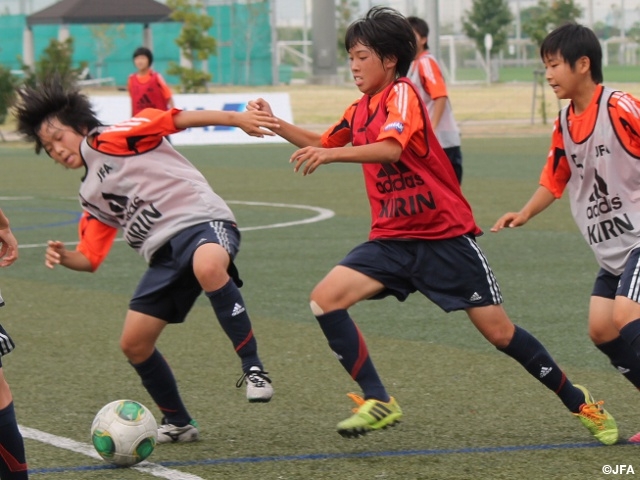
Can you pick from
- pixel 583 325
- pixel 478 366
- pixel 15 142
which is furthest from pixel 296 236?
pixel 15 142

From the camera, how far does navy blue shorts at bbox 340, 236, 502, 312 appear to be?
200 inches

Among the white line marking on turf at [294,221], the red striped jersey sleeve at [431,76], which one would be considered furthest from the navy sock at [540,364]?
the white line marking on turf at [294,221]

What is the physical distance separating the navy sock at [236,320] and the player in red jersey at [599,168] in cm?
114

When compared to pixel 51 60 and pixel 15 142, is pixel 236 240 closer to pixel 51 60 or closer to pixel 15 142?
pixel 15 142

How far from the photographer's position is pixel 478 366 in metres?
6.80

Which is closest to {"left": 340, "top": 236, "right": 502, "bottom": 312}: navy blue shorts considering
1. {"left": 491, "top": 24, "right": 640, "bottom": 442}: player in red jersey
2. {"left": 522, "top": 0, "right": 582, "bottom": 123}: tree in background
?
{"left": 491, "top": 24, "right": 640, "bottom": 442}: player in red jersey

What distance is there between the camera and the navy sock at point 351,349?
16.7ft

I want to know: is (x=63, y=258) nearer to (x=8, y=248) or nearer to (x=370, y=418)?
(x=8, y=248)

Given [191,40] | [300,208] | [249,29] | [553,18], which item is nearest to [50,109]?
[300,208]

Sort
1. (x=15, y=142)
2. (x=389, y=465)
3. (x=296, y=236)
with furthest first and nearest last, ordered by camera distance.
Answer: (x=15, y=142)
(x=296, y=236)
(x=389, y=465)

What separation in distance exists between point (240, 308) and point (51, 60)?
32.7 m

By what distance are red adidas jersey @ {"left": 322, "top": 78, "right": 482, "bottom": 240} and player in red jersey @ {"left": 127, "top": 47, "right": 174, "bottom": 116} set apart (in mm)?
15468

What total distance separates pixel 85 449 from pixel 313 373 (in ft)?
5.81

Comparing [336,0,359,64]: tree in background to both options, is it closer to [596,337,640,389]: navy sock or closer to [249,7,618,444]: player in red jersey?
[249,7,618,444]: player in red jersey
